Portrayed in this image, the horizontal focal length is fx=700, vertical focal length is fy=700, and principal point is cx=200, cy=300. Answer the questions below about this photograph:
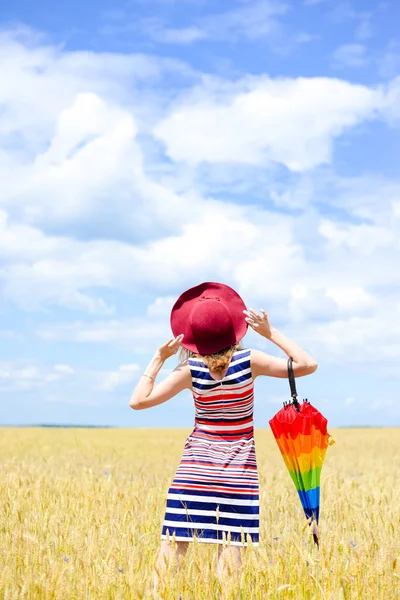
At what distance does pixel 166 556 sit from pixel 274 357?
1251mm

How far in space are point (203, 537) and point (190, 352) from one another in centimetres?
104

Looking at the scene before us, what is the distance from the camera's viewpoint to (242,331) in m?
4.11

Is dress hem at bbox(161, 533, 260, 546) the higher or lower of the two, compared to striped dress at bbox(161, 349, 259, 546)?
lower

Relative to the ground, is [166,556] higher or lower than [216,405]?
lower

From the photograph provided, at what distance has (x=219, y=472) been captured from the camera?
3.87 meters

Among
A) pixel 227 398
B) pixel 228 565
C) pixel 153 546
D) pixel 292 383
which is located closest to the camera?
pixel 228 565

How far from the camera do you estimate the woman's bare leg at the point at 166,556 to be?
3568mm

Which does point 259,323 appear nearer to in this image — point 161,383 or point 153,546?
point 161,383

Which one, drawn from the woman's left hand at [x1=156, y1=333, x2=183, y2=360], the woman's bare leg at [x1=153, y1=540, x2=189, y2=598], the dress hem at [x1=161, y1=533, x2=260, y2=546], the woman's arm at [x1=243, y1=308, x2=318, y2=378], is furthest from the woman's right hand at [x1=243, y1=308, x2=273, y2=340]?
the woman's bare leg at [x1=153, y1=540, x2=189, y2=598]

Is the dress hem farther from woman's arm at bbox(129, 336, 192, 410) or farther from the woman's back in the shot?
woman's arm at bbox(129, 336, 192, 410)

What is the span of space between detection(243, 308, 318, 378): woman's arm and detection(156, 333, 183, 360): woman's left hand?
425 mm

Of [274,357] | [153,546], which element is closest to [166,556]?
[274,357]

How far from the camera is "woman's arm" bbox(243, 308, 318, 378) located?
3.99m

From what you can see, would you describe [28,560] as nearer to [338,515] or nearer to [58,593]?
[58,593]
